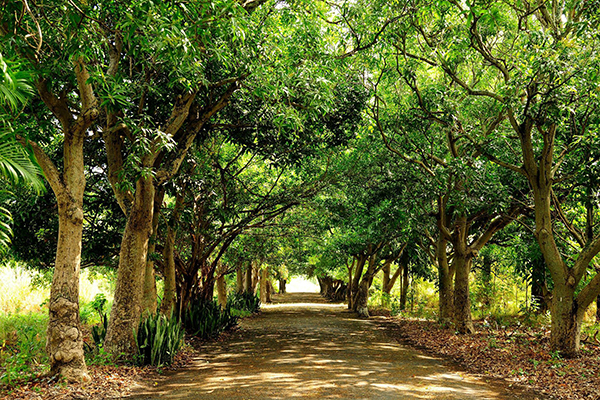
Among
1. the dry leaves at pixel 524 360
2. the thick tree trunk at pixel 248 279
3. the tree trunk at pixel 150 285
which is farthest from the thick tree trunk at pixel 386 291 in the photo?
the tree trunk at pixel 150 285

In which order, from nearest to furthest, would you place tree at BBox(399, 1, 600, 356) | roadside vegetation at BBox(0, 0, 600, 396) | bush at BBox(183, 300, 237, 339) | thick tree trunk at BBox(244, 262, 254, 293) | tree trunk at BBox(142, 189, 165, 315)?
roadside vegetation at BBox(0, 0, 600, 396)
tree at BBox(399, 1, 600, 356)
tree trunk at BBox(142, 189, 165, 315)
bush at BBox(183, 300, 237, 339)
thick tree trunk at BBox(244, 262, 254, 293)

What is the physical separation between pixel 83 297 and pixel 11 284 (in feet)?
8.27

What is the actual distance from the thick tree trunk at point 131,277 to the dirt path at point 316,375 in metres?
1.15

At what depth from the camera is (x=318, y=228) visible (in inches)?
663

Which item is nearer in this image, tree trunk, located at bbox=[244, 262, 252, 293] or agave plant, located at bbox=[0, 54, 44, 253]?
agave plant, located at bbox=[0, 54, 44, 253]

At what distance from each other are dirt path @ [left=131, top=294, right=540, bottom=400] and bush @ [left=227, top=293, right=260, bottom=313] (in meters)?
9.73

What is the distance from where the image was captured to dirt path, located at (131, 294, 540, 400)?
6484 millimetres

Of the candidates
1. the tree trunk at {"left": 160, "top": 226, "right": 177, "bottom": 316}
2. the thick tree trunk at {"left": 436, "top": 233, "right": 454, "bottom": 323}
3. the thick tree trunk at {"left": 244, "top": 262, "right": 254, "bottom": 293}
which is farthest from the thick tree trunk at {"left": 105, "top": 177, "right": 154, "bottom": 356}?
the thick tree trunk at {"left": 244, "top": 262, "right": 254, "bottom": 293}

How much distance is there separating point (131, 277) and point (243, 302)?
1507cm

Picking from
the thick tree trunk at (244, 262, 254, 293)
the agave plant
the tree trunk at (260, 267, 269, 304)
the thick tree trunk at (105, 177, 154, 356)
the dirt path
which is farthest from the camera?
the tree trunk at (260, 267, 269, 304)

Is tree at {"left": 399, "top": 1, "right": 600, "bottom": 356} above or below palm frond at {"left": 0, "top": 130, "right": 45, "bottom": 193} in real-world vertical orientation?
above

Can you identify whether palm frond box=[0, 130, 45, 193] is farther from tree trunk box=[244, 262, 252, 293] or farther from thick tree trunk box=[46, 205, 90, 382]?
tree trunk box=[244, 262, 252, 293]

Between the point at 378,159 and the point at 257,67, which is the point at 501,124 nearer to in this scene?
the point at 378,159

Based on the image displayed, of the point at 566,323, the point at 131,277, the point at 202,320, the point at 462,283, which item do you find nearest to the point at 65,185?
the point at 131,277
